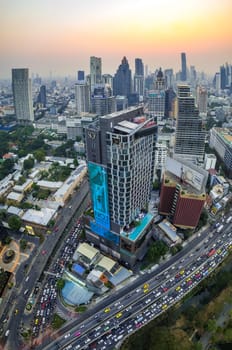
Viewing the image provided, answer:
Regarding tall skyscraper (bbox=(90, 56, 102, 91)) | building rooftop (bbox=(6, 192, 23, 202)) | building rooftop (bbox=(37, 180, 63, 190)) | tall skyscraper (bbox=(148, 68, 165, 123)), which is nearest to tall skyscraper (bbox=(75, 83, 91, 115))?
tall skyscraper (bbox=(90, 56, 102, 91))

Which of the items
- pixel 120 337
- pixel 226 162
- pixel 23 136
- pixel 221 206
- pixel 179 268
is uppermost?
pixel 23 136

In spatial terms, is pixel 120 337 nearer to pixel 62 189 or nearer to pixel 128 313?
pixel 128 313

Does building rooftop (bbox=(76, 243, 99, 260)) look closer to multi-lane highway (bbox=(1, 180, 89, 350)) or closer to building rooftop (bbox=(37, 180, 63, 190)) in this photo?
multi-lane highway (bbox=(1, 180, 89, 350))

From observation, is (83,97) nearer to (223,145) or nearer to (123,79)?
(123,79)

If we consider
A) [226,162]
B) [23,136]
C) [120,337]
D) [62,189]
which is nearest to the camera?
[120,337]

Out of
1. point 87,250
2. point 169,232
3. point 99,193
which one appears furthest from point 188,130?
point 87,250

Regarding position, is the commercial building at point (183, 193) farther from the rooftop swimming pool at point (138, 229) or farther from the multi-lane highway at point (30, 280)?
the multi-lane highway at point (30, 280)

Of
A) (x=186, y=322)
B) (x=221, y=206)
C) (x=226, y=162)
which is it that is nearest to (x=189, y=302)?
(x=186, y=322)
